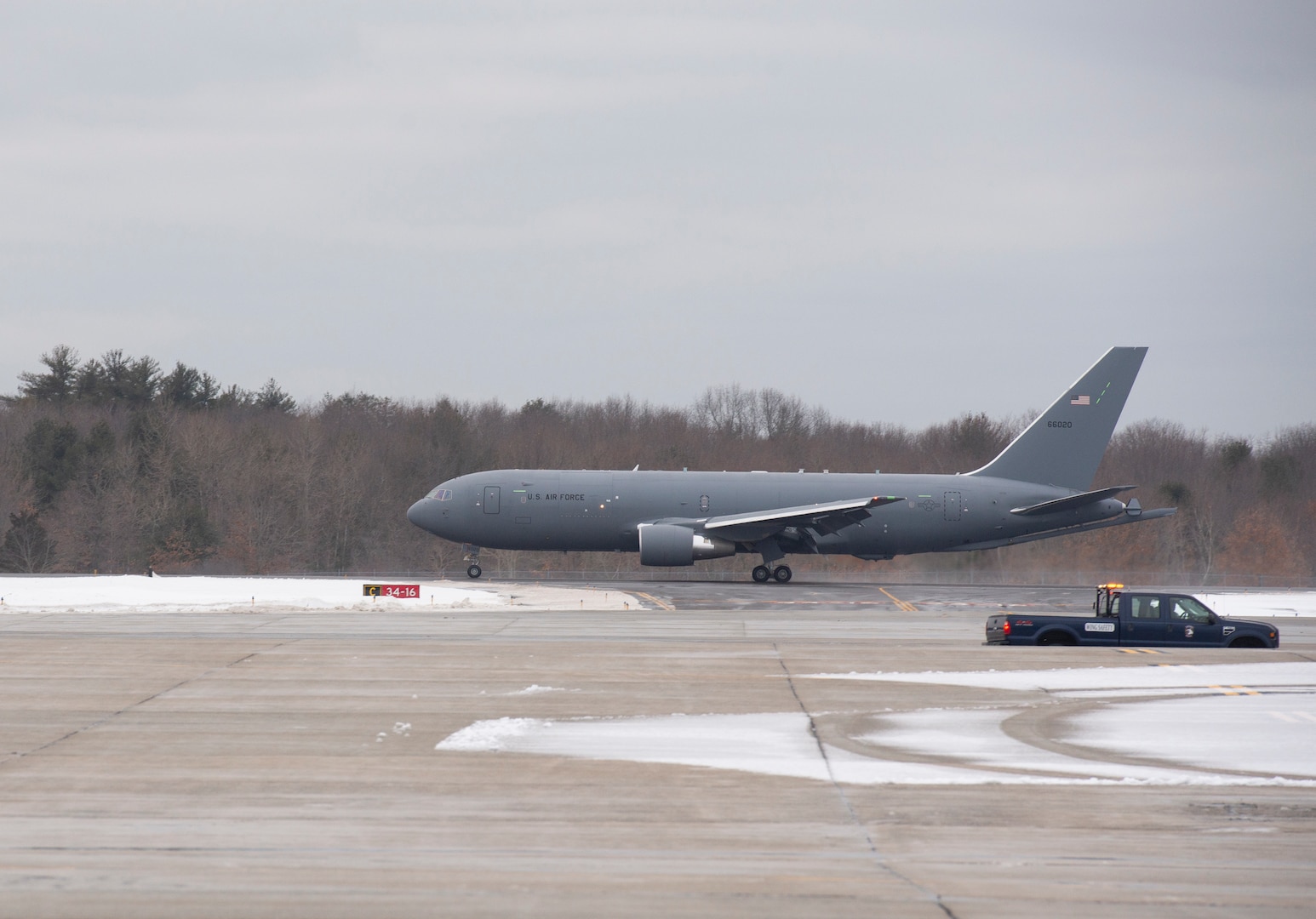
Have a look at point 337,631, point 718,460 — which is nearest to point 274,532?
point 718,460

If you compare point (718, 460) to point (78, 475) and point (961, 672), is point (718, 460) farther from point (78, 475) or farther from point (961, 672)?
point (961, 672)

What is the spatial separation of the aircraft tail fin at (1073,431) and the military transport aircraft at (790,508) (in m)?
0.05

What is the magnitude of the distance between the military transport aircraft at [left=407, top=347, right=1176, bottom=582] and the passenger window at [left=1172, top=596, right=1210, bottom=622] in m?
17.6

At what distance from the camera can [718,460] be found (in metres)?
84.2

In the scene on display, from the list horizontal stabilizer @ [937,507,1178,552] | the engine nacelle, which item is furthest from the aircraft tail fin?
the engine nacelle

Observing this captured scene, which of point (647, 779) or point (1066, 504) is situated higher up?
point (1066, 504)

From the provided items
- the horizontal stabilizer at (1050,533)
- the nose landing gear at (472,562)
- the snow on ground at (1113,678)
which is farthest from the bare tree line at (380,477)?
the snow on ground at (1113,678)

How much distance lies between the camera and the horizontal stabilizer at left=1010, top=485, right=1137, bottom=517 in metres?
44.8

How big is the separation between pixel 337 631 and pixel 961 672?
43.0 ft

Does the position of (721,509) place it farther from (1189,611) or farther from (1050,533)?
(1189,611)

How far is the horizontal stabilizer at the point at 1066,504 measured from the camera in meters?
44.8

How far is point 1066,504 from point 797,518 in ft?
33.1

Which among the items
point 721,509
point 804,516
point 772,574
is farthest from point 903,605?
point 772,574

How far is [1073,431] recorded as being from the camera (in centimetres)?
4731
